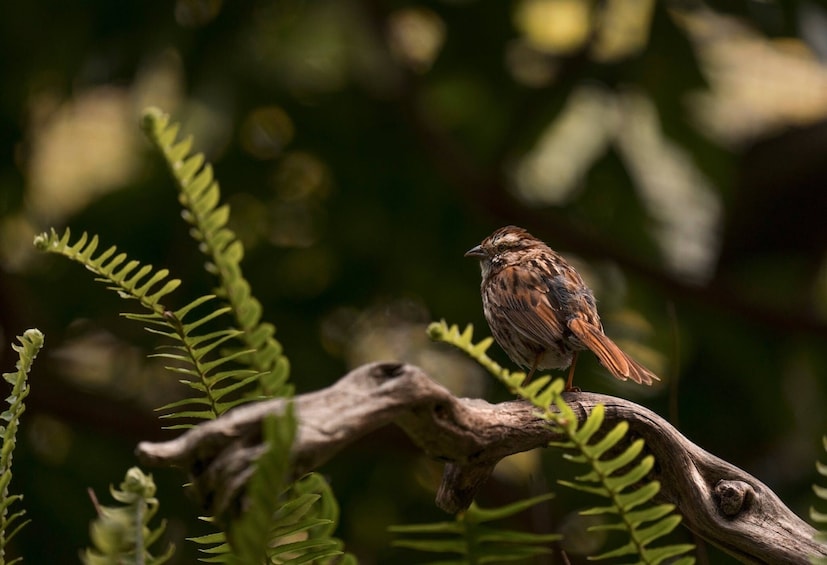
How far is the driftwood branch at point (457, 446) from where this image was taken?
111 cm

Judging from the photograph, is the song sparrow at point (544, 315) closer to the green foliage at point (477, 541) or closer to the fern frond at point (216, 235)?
the fern frond at point (216, 235)

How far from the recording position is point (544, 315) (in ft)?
10.7

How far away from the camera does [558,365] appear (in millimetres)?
3473

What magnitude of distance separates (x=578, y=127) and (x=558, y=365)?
263 centimetres

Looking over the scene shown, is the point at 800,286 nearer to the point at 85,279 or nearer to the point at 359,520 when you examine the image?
the point at 359,520

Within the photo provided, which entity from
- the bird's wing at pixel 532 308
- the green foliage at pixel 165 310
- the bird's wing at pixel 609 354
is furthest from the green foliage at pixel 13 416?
the bird's wing at pixel 532 308

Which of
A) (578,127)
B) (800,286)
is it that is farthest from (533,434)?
(800,286)

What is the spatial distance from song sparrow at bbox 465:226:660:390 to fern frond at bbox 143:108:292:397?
1.54m

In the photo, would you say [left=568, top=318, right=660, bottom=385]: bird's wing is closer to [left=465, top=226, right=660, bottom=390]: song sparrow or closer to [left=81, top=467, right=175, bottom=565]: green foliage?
[left=465, top=226, right=660, bottom=390]: song sparrow

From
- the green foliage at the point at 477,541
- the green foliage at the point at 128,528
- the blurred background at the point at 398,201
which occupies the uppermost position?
the green foliage at the point at 128,528

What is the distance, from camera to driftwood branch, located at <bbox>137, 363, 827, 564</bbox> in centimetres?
111

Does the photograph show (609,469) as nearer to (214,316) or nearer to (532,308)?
(214,316)

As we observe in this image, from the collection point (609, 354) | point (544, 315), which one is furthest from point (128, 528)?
point (544, 315)

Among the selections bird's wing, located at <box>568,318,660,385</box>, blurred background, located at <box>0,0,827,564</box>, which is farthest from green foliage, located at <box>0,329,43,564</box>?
blurred background, located at <box>0,0,827,564</box>
